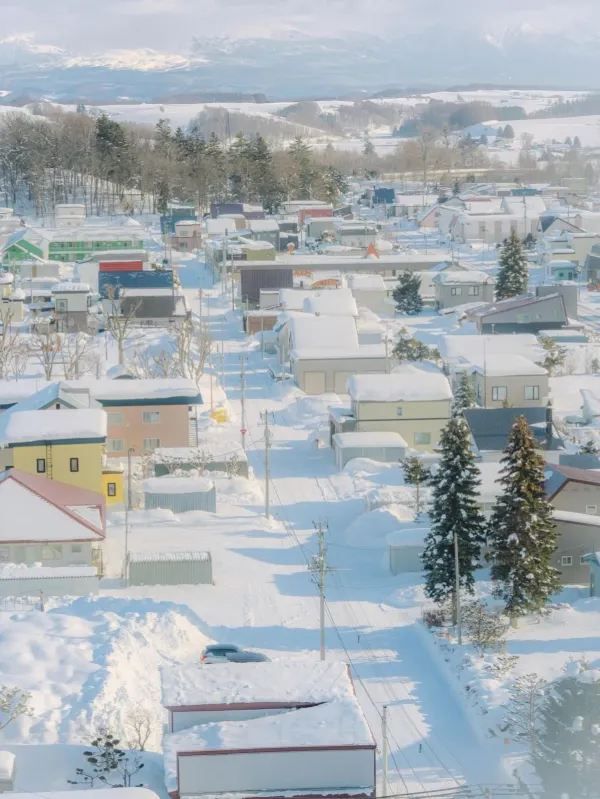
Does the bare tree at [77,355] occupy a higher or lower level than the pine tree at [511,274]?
lower

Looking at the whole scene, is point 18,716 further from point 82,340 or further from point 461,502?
point 82,340

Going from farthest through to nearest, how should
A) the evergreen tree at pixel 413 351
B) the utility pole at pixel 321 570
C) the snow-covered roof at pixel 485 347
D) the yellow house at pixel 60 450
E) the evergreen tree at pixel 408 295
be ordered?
1. the evergreen tree at pixel 408 295
2. the evergreen tree at pixel 413 351
3. the snow-covered roof at pixel 485 347
4. the yellow house at pixel 60 450
5. the utility pole at pixel 321 570

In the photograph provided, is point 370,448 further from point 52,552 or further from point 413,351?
point 413,351

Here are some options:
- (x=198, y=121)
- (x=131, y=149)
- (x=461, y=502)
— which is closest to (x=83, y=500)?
(x=461, y=502)

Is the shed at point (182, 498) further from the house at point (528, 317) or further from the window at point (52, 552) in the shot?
the house at point (528, 317)

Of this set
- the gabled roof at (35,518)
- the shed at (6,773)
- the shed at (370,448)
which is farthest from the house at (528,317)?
the shed at (6,773)

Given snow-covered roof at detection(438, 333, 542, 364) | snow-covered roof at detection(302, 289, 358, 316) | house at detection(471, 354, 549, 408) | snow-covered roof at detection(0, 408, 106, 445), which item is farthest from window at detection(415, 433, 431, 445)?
snow-covered roof at detection(302, 289, 358, 316)
